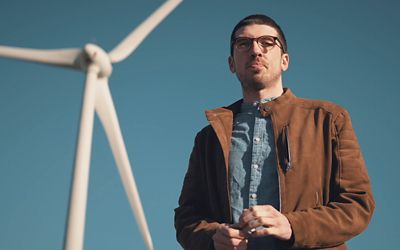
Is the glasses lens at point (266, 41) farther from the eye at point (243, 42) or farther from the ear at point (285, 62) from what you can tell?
the ear at point (285, 62)

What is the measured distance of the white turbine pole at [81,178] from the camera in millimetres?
4621

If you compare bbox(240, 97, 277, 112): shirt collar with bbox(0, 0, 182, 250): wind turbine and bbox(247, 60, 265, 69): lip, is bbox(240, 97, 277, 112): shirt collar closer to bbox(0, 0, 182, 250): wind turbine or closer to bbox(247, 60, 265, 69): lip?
bbox(247, 60, 265, 69): lip

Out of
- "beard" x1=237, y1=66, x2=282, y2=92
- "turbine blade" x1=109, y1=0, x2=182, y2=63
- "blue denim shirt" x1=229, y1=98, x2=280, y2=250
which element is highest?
"turbine blade" x1=109, y1=0, x2=182, y2=63

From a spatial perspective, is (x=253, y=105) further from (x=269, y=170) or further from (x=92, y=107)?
(x=92, y=107)

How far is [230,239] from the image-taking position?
456cm

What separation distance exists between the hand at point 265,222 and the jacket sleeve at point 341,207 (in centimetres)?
13

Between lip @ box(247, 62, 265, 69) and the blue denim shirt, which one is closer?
the blue denim shirt

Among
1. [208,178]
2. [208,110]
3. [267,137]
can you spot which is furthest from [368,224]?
[208,110]

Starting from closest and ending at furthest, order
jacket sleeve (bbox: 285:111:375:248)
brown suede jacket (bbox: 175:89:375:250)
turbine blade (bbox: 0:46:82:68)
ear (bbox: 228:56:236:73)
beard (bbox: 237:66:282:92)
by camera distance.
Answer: jacket sleeve (bbox: 285:111:375:248) < brown suede jacket (bbox: 175:89:375:250) < beard (bbox: 237:66:282:92) < ear (bbox: 228:56:236:73) < turbine blade (bbox: 0:46:82:68)

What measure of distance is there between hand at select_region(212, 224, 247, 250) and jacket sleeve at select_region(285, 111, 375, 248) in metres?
0.52

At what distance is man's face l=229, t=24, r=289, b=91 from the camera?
6.08 meters

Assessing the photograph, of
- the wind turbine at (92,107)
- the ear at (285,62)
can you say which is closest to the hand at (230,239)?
the wind turbine at (92,107)

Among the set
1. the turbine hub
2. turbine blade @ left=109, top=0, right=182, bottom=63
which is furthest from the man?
turbine blade @ left=109, top=0, right=182, bottom=63

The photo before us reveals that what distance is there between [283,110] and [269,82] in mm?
509
